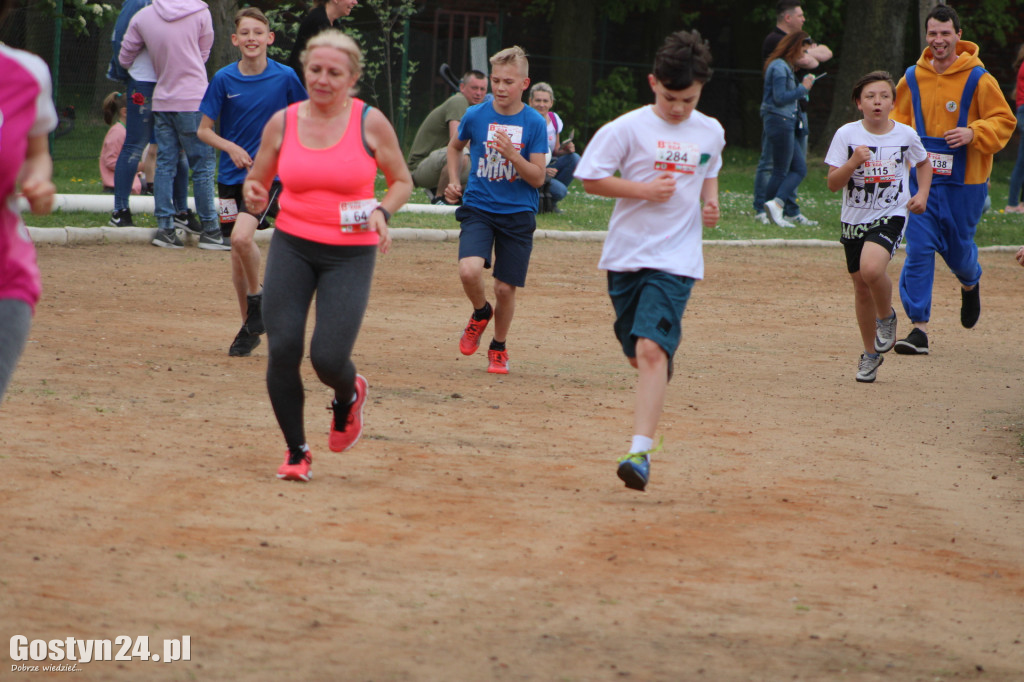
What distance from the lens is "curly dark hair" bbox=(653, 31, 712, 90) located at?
17.6 ft

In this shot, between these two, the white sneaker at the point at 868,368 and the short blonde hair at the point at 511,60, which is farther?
the white sneaker at the point at 868,368

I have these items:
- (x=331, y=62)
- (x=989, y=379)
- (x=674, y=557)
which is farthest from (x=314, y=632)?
(x=989, y=379)

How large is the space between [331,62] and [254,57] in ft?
9.56

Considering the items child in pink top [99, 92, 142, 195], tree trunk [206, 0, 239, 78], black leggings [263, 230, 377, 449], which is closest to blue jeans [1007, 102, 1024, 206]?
tree trunk [206, 0, 239, 78]

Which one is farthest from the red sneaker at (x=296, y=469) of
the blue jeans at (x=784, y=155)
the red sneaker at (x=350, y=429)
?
the blue jeans at (x=784, y=155)

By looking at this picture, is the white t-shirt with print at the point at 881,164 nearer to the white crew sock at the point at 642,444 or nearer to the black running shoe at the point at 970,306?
the black running shoe at the point at 970,306

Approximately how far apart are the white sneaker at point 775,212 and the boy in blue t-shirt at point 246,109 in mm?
10717

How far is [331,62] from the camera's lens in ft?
17.0

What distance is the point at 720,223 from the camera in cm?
1731

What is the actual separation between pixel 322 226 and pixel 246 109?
9.98 feet

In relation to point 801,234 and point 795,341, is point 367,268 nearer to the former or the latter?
point 795,341

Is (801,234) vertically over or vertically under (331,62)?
under

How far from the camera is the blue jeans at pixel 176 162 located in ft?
40.1

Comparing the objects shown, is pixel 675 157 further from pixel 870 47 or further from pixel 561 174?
pixel 870 47
